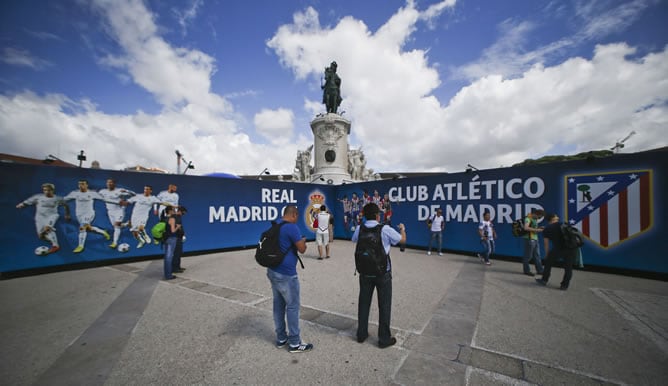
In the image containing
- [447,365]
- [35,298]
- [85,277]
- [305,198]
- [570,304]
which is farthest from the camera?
[305,198]

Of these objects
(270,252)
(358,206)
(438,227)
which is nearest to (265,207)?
(358,206)

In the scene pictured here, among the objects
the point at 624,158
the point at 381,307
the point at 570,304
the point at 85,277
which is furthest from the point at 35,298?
the point at 624,158

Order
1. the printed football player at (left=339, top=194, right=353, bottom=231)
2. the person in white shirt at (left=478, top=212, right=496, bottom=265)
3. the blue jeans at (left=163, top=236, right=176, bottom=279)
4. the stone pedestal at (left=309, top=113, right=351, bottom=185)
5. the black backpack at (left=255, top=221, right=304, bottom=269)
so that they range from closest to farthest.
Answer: the black backpack at (left=255, top=221, right=304, bottom=269) < the blue jeans at (left=163, top=236, right=176, bottom=279) < the person in white shirt at (left=478, top=212, right=496, bottom=265) < the printed football player at (left=339, top=194, right=353, bottom=231) < the stone pedestal at (left=309, top=113, right=351, bottom=185)

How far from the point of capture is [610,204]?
6258 millimetres

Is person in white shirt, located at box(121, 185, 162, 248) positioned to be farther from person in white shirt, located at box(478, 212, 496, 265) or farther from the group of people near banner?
person in white shirt, located at box(478, 212, 496, 265)

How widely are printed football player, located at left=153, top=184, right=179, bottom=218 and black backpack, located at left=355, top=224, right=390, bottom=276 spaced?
26.8 feet

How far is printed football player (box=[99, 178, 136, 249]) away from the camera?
24.9 feet

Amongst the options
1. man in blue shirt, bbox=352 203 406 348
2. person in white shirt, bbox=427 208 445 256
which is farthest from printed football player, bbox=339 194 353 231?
man in blue shirt, bbox=352 203 406 348

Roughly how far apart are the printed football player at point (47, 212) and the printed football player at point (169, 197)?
2.28 metres

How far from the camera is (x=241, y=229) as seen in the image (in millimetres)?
10336

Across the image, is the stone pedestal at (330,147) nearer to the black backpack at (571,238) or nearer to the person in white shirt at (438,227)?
the person in white shirt at (438,227)

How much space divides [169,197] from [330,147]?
36.4 ft

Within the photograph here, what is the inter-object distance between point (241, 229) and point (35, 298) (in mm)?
5966

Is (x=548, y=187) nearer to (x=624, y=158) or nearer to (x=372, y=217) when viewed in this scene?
(x=624, y=158)
